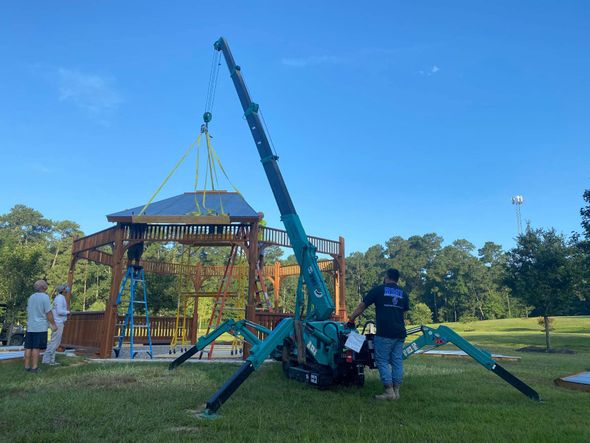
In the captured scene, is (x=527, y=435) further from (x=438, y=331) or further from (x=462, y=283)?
(x=462, y=283)

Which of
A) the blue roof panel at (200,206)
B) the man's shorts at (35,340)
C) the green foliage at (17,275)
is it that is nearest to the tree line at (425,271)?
the green foliage at (17,275)

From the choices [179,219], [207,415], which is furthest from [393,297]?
[179,219]

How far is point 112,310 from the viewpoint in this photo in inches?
413

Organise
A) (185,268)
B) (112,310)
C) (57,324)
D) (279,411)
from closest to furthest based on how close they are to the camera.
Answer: (279,411) < (57,324) < (112,310) < (185,268)

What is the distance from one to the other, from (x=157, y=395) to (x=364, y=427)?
8.96 ft

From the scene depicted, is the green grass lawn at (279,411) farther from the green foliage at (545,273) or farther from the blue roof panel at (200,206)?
the green foliage at (545,273)

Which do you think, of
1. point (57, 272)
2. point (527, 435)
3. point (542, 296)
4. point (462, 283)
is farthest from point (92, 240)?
point (462, 283)

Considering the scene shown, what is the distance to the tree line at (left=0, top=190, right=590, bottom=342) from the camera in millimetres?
18453

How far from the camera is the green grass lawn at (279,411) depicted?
350cm

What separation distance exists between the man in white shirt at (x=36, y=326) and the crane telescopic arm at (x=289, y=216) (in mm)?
4638

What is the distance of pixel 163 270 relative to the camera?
628 inches

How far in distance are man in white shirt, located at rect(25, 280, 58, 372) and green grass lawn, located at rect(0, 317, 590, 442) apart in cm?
57

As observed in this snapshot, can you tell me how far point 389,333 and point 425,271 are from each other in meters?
70.0

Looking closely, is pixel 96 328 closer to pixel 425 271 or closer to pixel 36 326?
pixel 36 326
